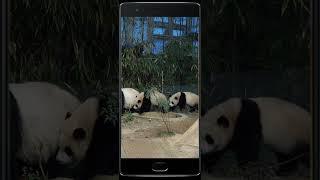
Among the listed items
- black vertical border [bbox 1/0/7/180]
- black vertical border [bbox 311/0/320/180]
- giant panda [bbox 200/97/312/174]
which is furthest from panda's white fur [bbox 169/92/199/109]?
black vertical border [bbox 1/0/7/180]

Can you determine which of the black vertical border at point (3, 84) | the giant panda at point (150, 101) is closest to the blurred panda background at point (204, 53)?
the giant panda at point (150, 101)

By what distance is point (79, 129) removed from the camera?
1813mm

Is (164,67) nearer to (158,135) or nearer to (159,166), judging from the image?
(158,135)

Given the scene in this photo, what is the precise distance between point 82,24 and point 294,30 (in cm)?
77

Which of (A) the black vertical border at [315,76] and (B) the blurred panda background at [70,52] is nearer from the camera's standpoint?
(A) the black vertical border at [315,76]

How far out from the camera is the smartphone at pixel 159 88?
5.61ft

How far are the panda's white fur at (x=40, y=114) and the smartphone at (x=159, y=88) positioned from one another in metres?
0.25

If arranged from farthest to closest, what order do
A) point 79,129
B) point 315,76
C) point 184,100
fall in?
point 79,129 → point 184,100 → point 315,76

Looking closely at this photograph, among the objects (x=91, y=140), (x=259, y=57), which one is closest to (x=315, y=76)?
(x=259, y=57)

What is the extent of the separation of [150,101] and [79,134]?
305 millimetres

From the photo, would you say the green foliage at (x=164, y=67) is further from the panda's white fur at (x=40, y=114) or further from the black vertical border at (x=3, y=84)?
the black vertical border at (x=3, y=84)

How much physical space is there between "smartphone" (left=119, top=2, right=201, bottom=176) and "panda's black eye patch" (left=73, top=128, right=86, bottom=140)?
0.55 ft

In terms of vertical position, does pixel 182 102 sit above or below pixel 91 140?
above

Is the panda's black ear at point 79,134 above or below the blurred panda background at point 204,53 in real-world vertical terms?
below
